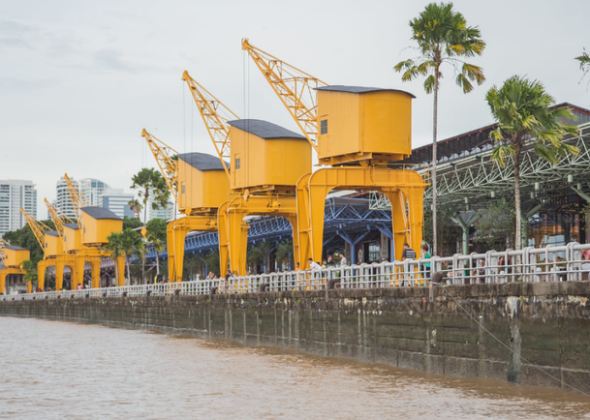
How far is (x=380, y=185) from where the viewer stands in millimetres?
38625

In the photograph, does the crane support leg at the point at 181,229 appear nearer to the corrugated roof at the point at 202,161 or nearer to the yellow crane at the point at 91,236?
the corrugated roof at the point at 202,161

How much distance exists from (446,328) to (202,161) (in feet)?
147

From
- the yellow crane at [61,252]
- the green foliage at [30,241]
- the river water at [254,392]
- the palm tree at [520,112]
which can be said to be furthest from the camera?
the green foliage at [30,241]

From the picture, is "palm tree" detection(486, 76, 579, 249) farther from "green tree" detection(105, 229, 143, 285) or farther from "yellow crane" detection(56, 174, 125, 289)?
"yellow crane" detection(56, 174, 125, 289)

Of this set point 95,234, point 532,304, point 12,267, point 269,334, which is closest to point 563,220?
point 269,334

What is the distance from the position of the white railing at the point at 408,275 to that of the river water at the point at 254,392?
8.44ft

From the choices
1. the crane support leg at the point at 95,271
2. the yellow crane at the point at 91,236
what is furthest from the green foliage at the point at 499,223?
the crane support leg at the point at 95,271

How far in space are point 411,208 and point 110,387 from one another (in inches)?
873

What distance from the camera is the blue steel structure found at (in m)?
71.9

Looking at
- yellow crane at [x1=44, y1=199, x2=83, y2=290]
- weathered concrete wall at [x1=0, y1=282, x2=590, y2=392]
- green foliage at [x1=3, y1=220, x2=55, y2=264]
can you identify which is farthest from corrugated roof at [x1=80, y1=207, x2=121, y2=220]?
weathered concrete wall at [x1=0, y1=282, x2=590, y2=392]

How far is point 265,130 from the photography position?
49.8 metres

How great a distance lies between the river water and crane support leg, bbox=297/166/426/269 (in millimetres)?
11311

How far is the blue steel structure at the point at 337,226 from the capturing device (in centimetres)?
7188

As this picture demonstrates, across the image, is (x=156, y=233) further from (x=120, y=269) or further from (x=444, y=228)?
(x=444, y=228)
